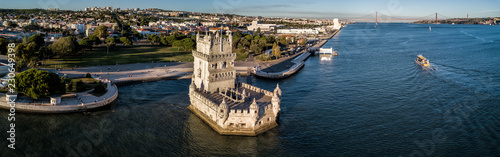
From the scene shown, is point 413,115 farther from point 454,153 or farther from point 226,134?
point 226,134

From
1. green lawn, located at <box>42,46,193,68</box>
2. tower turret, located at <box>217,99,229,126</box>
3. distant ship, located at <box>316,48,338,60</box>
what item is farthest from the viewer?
distant ship, located at <box>316,48,338,60</box>

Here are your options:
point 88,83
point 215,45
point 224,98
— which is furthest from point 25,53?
point 224,98

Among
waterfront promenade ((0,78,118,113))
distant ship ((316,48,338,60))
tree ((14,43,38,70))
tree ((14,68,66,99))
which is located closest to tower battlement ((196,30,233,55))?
waterfront promenade ((0,78,118,113))

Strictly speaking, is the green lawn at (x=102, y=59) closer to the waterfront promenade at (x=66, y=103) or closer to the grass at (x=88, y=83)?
the grass at (x=88, y=83)

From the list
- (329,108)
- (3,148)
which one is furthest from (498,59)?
(3,148)

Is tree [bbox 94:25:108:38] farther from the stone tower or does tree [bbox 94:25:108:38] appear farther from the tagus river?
the stone tower
